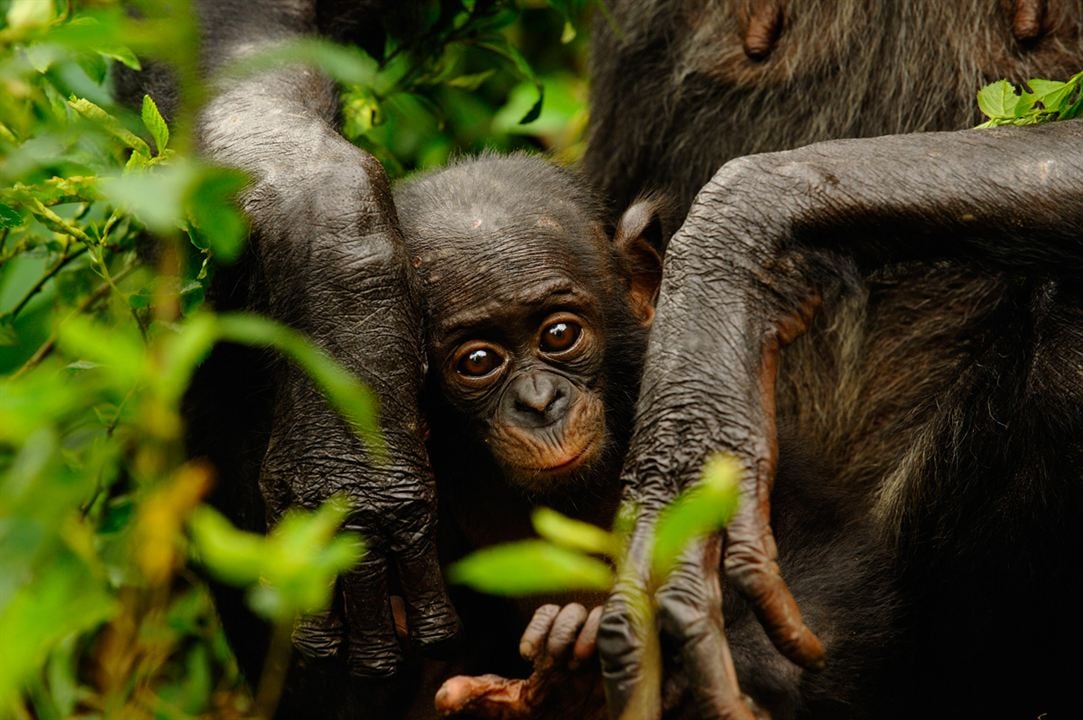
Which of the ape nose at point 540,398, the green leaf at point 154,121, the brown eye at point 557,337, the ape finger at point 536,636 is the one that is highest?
the green leaf at point 154,121

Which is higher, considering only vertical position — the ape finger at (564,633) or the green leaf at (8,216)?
the green leaf at (8,216)

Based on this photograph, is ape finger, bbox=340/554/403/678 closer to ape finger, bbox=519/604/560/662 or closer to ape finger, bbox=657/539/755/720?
ape finger, bbox=519/604/560/662

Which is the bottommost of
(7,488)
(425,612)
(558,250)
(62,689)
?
(62,689)

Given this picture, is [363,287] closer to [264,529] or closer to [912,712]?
[264,529]

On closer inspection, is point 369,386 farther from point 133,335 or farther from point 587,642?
point 133,335

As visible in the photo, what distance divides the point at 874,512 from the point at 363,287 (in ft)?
3.08

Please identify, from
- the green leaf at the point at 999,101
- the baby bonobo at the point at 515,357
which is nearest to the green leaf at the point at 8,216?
the baby bonobo at the point at 515,357

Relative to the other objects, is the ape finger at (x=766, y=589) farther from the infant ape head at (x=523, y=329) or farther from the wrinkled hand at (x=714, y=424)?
the infant ape head at (x=523, y=329)

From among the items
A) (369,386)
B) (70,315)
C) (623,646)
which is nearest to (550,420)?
(369,386)

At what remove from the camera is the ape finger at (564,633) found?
2.17 meters

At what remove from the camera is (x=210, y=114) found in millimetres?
2879

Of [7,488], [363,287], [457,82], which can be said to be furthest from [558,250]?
[7,488]

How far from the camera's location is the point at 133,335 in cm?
279

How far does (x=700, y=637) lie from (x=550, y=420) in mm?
762
